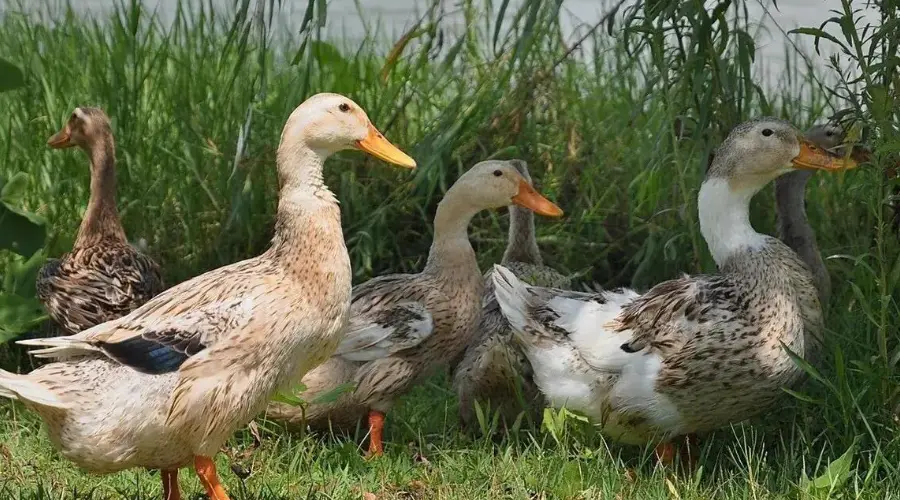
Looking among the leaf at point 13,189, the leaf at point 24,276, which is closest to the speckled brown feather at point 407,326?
the leaf at point 24,276

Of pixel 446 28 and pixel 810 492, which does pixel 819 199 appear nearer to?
pixel 446 28

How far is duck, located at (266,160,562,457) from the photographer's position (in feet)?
19.6

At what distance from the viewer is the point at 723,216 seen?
5.88 m

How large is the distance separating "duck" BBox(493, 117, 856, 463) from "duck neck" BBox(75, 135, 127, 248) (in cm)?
179

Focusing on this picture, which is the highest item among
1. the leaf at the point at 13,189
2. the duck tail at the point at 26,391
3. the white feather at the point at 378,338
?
the leaf at the point at 13,189

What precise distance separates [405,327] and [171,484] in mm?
1515

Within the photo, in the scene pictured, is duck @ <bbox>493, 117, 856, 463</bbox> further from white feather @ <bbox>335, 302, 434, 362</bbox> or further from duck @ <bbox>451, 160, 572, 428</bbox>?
white feather @ <bbox>335, 302, 434, 362</bbox>

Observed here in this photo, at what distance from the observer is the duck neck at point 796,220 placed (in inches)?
264

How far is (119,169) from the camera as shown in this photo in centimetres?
732

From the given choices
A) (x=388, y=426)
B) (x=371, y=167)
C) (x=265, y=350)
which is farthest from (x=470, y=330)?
(x=265, y=350)

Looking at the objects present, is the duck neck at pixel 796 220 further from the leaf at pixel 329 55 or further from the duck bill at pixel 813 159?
the leaf at pixel 329 55

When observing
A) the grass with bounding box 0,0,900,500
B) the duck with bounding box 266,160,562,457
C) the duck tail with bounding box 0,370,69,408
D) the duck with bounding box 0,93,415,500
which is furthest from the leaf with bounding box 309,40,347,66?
the duck tail with bounding box 0,370,69,408

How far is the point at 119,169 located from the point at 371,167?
4.17 feet

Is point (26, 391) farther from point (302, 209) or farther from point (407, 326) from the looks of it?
point (407, 326)
